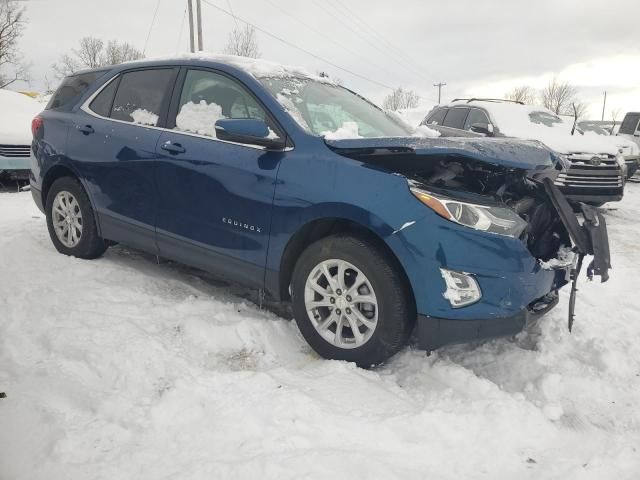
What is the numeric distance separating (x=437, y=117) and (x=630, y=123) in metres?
8.30

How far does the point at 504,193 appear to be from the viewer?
2834 millimetres

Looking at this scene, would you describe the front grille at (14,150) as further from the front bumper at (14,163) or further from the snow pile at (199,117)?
the snow pile at (199,117)

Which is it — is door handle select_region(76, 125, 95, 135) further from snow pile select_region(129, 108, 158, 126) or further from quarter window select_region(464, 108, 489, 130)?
quarter window select_region(464, 108, 489, 130)

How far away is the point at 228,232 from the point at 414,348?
1.36 metres

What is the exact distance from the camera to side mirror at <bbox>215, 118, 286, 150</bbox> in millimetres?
2775

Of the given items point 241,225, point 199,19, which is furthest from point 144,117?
point 199,19

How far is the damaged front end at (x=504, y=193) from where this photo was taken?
2.45m

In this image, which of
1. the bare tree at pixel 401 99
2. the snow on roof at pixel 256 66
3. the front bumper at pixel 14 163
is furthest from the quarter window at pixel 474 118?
the bare tree at pixel 401 99

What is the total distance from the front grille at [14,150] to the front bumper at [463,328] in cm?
745

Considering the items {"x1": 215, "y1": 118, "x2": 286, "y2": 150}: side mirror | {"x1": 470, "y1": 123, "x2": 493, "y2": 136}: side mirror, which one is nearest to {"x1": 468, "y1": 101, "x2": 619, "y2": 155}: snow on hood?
{"x1": 470, "y1": 123, "x2": 493, "y2": 136}: side mirror

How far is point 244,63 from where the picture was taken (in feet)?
11.0

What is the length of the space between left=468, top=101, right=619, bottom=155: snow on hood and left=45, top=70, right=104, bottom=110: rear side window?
5.66 metres

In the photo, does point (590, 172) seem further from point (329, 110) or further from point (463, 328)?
point (463, 328)

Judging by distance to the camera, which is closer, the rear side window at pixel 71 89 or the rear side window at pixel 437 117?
the rear side window at pixel 71 89
